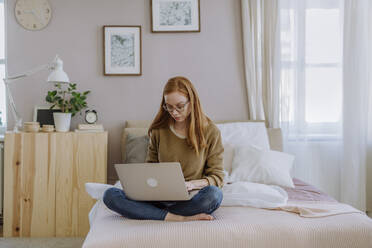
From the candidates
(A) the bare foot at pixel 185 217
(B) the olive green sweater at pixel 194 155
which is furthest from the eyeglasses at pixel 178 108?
(A) the bare foot at pixel 185 217

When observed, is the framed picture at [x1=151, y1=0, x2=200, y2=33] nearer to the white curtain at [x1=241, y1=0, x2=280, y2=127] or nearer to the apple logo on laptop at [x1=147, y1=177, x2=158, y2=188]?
the white curtain at [x1=241, y1=0, x2=280, y2=127]

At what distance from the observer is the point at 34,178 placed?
105 inches

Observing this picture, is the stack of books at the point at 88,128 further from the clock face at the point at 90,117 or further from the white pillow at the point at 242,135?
the white pillow at the point at 242,135

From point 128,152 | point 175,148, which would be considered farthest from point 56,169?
point 175,148

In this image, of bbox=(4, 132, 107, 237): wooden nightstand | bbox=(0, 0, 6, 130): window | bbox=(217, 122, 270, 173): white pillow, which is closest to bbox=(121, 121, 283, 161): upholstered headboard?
bbox=(217, 122, 270, 173): white pillow

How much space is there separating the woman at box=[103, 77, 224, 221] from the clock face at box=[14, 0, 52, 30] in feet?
5.77

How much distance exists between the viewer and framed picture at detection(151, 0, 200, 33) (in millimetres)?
3078

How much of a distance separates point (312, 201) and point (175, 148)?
843mm

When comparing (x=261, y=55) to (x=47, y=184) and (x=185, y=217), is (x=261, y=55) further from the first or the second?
(x=47, y=184)

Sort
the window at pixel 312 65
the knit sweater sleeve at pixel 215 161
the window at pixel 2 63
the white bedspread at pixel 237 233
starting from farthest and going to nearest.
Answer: the window at pixel 2 63 < the window at pixel 312 65 < the knit sweater sleeve at pixel 215 161 < the white bedspread at pixel 237 233

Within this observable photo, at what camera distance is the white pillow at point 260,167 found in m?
2.45

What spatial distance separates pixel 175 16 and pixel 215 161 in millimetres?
1668

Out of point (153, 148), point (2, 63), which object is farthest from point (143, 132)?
Result: point (2, 63)

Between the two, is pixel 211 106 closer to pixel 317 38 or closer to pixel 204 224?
pixel 317 38
